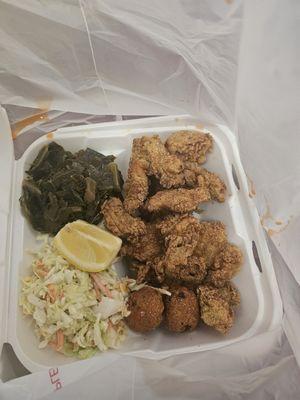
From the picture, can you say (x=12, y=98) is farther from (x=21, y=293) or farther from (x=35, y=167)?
(x=21, y=293)

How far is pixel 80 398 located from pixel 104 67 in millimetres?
943

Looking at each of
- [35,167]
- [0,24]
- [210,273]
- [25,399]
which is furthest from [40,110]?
[25,399]

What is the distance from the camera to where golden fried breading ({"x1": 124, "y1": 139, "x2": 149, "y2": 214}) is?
4.36ft

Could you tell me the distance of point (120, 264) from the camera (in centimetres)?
142

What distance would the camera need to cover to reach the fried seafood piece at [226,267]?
1.24 m

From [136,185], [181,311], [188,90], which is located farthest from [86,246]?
[188,90]

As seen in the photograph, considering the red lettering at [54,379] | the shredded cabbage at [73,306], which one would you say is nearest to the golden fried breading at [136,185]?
the shredded cabbage at [73,306]

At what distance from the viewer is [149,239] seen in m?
1.32

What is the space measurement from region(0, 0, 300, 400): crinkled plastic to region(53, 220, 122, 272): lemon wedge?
0.33 m

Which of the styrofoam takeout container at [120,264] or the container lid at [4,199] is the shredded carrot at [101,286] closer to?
the styrofoam takeout container at [120,264]

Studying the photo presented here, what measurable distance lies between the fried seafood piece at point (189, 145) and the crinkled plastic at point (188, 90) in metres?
0.08

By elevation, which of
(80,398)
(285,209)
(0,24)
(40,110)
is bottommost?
(80,398)

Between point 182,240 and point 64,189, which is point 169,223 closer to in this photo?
point 182,240

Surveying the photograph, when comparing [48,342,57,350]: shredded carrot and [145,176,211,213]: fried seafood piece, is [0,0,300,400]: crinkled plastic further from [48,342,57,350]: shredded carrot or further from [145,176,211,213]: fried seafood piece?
[145,176,211,213]: fried seafood piece
